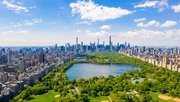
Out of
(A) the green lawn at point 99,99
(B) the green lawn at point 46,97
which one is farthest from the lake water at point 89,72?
(A) the green lawn at point 99,99

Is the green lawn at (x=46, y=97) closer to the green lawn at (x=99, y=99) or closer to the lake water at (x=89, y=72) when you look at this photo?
the green lawn at (x=99, y=99)

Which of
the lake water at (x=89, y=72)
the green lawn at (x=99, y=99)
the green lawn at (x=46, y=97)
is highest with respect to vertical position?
the green lawn at (x=99, y=99)

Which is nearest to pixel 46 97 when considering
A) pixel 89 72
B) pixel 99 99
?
pixel 99 99

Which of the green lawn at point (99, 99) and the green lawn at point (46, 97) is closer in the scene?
the green lawn at point (99, 99)

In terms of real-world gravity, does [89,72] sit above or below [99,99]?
below

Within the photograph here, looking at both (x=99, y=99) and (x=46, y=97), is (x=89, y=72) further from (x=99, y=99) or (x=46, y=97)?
(x=99, y=99)

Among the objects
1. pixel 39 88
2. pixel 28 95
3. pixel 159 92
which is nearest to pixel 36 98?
pixel 28 95

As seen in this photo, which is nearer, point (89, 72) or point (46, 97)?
point (46, 97)

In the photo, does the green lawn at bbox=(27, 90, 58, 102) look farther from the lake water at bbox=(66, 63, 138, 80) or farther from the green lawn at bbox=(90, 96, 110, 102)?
the lake water at bbox=(66, 63, 138, 80)

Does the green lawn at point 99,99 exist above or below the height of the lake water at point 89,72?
above

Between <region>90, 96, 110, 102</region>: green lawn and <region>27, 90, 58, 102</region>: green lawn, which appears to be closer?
<region>90, 96, 110, 102</region>: green lawn

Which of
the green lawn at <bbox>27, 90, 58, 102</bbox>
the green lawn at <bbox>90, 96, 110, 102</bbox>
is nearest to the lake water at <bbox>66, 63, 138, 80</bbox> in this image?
the green lawn at <bbox>27, 90, 58, 102</bbox>

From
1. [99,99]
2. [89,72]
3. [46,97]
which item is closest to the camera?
[99,99]
